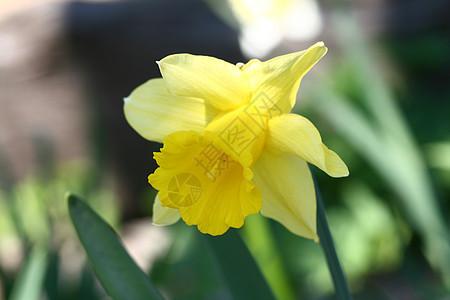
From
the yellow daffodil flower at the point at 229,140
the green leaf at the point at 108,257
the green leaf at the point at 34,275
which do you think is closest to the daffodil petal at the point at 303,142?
the yellow daffodil flower at the point at 229,140

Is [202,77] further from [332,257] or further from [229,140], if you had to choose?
[332,257]

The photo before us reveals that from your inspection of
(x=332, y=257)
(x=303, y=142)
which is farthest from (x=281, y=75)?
(x=332, y=257)

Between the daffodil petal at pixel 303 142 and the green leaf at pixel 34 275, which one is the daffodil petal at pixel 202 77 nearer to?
the daffodil petal at pixel 303 142

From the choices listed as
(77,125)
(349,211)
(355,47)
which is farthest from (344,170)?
(77,125)

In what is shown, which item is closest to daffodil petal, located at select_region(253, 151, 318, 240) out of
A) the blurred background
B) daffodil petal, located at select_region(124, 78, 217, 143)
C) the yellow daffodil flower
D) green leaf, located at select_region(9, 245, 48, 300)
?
the yellow daffodil flower

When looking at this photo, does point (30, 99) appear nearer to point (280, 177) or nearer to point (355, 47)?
point (355, 47)
